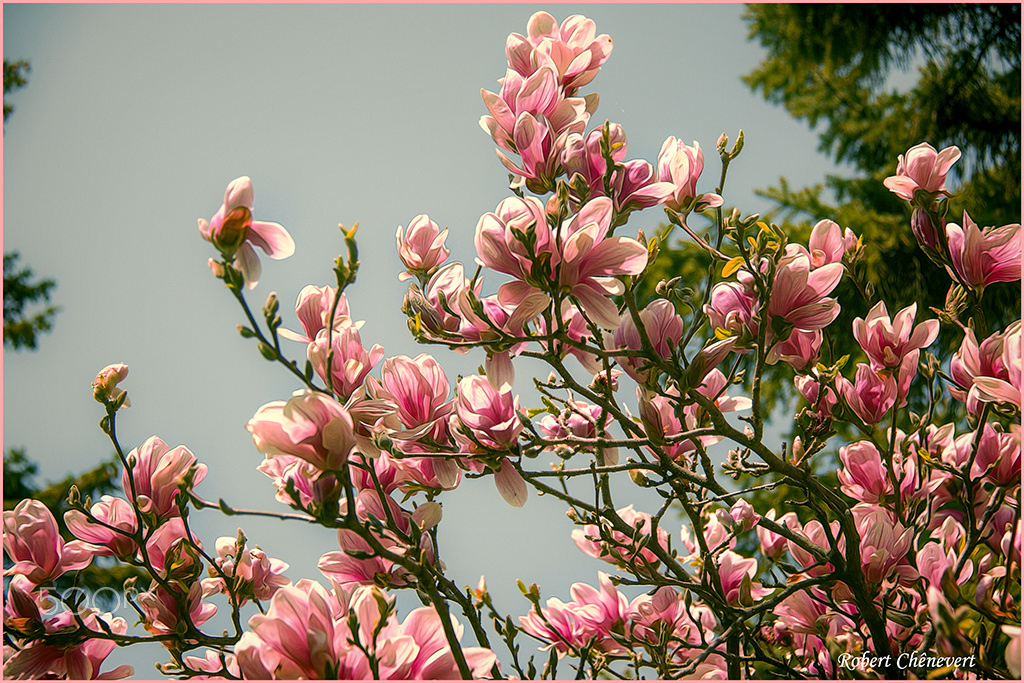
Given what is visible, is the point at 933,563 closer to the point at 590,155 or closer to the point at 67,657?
the point at 590,155

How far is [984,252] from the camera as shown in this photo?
782 mm

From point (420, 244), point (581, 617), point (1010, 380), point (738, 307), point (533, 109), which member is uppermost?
point (533, 109)

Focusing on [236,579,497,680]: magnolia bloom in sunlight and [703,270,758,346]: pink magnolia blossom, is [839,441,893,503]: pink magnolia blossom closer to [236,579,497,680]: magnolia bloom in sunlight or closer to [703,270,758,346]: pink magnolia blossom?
[703,270,758,346]: pink magnolia blossom

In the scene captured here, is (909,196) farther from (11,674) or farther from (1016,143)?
(1016,143)

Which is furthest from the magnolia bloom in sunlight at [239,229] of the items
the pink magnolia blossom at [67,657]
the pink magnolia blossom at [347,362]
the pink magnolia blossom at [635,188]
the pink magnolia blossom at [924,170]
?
the pink magnolia blossom at [924,170]

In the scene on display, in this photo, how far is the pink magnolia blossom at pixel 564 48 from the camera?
788 millimetres

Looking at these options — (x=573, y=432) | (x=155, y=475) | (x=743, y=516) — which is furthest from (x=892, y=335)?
(x=155, y=475)

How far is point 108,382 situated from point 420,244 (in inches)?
14.6

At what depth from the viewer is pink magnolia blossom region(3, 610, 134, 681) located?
2.33ft

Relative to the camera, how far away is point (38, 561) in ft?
2.46

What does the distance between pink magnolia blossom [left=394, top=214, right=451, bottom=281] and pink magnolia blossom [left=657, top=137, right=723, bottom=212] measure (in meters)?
0.27

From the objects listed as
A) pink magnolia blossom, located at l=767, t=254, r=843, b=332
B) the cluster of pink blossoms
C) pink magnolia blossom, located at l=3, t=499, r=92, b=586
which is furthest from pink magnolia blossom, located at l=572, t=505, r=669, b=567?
pink magnolia blossom, located at l=3, t=499, r=92, b=586

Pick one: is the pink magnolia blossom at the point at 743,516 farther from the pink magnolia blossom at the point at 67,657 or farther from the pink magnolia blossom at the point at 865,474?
the pink magnolia blossom at the point at 67,657

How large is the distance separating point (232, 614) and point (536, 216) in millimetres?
525
